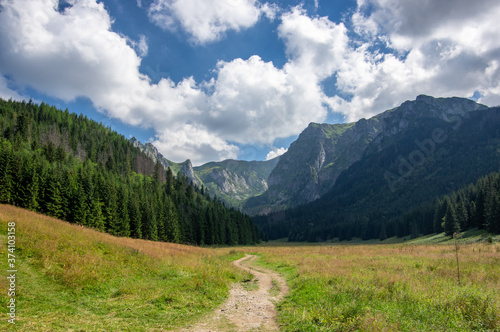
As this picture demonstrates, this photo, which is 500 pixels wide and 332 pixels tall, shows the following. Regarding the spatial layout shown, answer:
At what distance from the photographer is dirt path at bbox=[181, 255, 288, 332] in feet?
30.4

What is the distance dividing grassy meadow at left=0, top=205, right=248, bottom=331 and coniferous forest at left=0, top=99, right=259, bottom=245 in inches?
1747

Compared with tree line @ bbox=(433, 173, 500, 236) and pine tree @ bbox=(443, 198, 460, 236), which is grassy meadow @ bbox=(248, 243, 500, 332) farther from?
pine tree @ bbox=(443, 198, 460, 236)

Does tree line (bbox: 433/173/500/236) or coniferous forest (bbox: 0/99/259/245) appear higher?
coniferous forest (bbox: 0/99/259/245)

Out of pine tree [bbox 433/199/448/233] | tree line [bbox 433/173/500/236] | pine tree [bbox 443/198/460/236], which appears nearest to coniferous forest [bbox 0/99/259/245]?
pine tree [bbox 443/198/460/236]

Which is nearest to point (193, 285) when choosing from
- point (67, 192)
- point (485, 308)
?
point (485, 308)

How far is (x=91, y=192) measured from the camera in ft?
196

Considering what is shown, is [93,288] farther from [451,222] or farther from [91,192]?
[451,222]

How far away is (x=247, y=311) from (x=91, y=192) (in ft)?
202

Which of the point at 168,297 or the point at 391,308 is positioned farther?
the point at 168,297

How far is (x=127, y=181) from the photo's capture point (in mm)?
110312

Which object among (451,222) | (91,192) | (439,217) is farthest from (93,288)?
(439,217)

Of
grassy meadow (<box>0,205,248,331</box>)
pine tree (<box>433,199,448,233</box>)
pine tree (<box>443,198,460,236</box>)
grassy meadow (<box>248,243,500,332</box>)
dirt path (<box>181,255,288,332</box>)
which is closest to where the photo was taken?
grassy meadow (<box>248,243,500,332</box>)

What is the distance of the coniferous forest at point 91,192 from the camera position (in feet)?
176

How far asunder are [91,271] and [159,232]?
63640 mm
